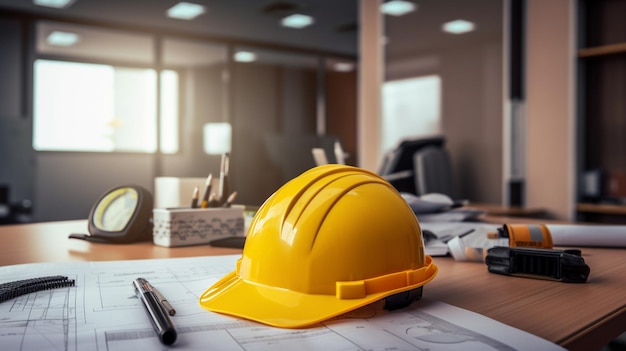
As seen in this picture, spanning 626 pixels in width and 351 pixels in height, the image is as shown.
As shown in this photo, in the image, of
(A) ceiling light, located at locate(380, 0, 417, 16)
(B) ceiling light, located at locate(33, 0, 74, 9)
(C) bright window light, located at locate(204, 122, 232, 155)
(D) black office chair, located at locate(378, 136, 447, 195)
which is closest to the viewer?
(D) black office chair, located at locate(378, 136, 447, 195)

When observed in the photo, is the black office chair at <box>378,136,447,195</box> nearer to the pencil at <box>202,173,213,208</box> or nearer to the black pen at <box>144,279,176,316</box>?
the pencil at <box>202,173,213,208</box>

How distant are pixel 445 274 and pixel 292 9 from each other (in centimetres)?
527

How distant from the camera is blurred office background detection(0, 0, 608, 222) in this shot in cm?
A: 326

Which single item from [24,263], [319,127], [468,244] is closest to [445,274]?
[468,244]

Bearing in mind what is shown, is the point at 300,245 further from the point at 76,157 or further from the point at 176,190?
the point at 76,157

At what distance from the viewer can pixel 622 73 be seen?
306 centimetres

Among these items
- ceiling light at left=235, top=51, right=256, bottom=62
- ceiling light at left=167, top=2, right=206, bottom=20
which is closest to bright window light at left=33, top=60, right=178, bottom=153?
ceiling light at left=167, top=2, right=206, bottom=20

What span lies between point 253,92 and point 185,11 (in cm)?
172

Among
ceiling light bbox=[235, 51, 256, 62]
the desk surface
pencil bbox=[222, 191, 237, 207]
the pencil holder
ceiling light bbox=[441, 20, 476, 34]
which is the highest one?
ceiling light bbox=[235, 51, 256, 62]

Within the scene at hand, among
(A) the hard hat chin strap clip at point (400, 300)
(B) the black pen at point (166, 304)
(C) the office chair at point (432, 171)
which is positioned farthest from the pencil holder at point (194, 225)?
(C) the office chair at point (432, 171)

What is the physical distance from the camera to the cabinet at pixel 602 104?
120 inches

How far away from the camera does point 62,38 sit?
6020mm

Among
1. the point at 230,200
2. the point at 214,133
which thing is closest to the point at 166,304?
the point at 230,200

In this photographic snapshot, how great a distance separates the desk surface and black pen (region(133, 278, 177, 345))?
0.33 meters
